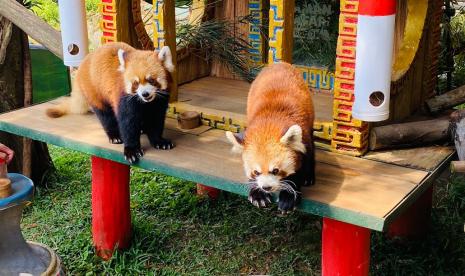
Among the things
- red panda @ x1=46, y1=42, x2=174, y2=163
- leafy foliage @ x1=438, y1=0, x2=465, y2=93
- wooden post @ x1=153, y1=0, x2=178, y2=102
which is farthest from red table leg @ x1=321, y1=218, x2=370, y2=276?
leafy foliage @ x1=438, y1=0, x2=465, y2=93

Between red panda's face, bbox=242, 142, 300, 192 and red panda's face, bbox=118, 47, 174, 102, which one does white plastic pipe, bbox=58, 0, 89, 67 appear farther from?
red panda's face, bbox=242, 142, 300, 192

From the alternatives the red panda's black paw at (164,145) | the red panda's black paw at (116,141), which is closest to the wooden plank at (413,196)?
the red panda's black paw at (164,145)

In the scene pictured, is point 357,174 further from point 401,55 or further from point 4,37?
point 4,37

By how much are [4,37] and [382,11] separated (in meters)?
3.52

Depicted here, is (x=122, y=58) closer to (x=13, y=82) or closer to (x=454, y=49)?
(x=13, y=82)

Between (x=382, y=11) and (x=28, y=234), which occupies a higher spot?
(x=382, y=11)

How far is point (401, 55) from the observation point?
4031mm

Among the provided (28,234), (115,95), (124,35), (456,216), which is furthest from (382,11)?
(28,234)

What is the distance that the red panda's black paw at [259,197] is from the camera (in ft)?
9.87

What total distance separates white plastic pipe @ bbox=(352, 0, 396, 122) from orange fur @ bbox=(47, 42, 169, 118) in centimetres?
112

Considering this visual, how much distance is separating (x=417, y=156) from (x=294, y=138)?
3.67 ft

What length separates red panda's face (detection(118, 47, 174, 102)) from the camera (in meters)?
3.47

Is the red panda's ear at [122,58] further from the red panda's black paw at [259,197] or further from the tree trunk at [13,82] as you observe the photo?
Answer: the tree trunk at [13,82]

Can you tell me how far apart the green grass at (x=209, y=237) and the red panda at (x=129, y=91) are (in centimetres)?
105
